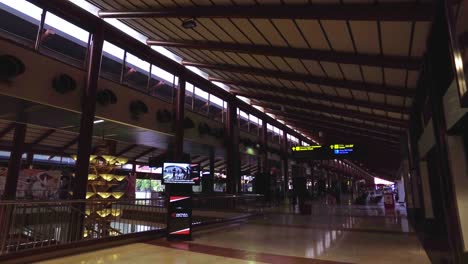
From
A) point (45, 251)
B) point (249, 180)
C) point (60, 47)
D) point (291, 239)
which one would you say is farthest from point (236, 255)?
point (249, 180)

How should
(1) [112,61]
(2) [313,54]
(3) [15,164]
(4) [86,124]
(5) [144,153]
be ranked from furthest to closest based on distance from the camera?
(5) [144,153] < (3) [15,164] < (1) [112,61] < (4) [86,124] < (2) [313,54]

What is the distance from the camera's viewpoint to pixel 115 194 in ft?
41.0

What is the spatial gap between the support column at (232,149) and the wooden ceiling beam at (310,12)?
9.35 meters

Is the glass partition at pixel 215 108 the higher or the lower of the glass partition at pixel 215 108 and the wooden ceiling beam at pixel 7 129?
the higher

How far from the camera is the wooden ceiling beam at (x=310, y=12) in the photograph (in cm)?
509

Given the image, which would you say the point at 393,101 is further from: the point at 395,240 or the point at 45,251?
the point at 45,251

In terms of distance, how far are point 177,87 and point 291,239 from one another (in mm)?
7875

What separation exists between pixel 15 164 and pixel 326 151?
532 inches

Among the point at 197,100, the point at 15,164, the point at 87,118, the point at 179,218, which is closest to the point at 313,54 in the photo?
the point at 179,218

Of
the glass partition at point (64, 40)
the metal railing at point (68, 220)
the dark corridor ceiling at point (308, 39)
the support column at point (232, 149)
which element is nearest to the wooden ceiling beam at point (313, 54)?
the dark corridor ceiling at point (308, 39)

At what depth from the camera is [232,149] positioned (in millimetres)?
16906

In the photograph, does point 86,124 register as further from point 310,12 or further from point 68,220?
point 310,12

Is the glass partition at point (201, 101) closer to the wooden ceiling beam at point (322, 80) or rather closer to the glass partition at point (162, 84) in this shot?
the glass partition at point (162, 84)

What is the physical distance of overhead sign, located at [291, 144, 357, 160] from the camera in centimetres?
1526
